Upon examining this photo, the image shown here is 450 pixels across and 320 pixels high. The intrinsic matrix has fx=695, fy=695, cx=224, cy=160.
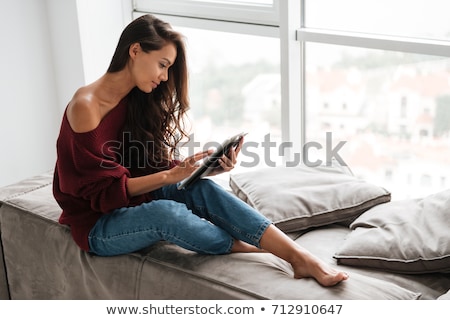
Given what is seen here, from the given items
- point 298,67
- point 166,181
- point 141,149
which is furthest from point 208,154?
point 298,67

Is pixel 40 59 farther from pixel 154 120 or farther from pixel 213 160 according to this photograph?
pixel 213 160

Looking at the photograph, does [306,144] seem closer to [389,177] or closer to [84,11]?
[389,177]

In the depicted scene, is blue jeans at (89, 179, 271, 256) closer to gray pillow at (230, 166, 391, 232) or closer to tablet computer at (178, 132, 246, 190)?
tablet computer at (178, 132, 246, 190)

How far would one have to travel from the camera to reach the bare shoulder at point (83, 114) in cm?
195

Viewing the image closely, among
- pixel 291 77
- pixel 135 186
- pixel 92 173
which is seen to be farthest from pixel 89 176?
pixel 291 77

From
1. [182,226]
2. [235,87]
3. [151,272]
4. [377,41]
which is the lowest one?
[151,272]

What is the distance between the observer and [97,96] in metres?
2.02

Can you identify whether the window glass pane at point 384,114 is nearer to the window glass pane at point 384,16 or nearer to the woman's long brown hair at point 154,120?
the window glass pane at point 384,16

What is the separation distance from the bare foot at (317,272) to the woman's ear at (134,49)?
75 centimetres

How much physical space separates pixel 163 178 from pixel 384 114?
1.01 metres

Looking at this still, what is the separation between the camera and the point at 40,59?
10.6ft

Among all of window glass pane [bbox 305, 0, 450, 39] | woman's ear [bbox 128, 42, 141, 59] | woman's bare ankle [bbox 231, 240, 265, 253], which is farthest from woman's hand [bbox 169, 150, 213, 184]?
window glass pane [bbox 305, 0, 450, 39]

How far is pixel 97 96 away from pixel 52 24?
1.33 metres

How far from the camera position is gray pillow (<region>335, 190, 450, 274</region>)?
1941mm
